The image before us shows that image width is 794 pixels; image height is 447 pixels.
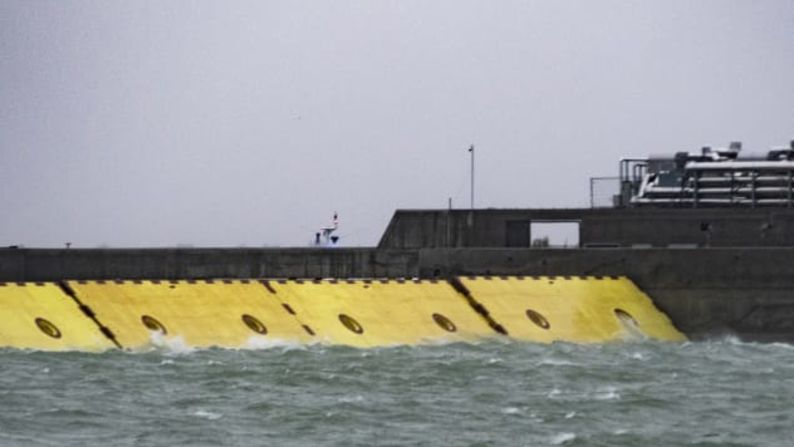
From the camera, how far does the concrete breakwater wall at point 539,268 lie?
6769 centimetres

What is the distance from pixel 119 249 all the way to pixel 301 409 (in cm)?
2395

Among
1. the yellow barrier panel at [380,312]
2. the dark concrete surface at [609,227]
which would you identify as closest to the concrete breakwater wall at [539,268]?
the dark concrete surface at [609,227]

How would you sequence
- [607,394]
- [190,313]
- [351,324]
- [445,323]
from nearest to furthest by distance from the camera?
[607,394], [190,313], [351,324], [445,323]

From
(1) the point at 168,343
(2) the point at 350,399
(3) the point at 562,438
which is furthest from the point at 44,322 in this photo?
(3) the point at 562,438

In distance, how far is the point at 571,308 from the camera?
66.1 meters

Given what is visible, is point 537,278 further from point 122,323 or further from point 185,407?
point 185,407

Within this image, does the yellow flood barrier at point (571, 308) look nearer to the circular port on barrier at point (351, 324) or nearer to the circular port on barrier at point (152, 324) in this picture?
the circular port on barrier at point (351, 324)

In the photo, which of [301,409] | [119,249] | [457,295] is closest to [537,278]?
[457,295]

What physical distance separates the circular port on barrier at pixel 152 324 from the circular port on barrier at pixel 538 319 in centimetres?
993

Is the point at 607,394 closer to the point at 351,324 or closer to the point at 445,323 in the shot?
the point at 351,324

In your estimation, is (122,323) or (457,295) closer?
(122,323)

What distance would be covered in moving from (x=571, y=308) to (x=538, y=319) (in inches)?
41.7

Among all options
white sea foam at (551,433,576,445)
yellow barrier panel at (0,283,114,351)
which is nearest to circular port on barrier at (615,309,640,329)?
yellow barrier panel at (0,283,114,351)

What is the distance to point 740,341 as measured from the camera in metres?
67.5
